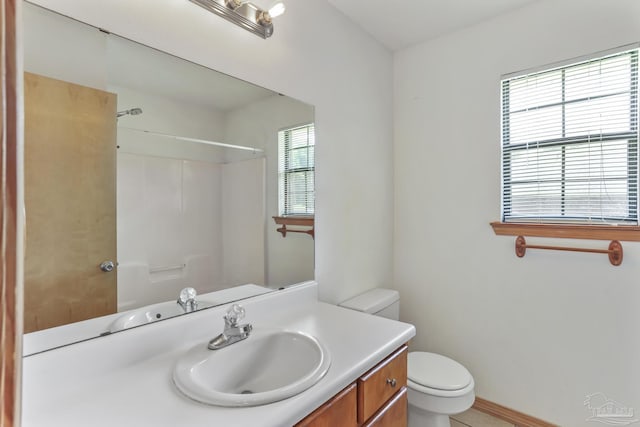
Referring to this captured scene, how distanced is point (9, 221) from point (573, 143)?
2.20m

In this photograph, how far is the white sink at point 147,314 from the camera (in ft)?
3.27

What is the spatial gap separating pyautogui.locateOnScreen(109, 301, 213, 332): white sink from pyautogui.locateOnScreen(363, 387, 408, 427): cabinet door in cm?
75

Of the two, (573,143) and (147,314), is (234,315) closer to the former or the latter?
(147,314)

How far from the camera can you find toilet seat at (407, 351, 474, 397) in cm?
150

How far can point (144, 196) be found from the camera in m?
1.06

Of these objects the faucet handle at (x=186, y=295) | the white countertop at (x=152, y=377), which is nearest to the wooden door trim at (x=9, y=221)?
the white countertop at (x=152, y=377)

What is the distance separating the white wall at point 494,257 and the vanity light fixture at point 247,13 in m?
1.26

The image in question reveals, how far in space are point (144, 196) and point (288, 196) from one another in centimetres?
67

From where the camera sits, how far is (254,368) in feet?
3.60

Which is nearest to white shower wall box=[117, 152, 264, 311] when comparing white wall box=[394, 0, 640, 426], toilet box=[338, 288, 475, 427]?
toilet box=[338, 288, 475, 427]

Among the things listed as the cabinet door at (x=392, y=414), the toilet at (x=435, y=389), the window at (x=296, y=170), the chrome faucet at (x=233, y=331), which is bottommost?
the toilet at (x=435, y=389)

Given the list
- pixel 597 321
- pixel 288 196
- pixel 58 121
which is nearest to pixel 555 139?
pixel 597 321

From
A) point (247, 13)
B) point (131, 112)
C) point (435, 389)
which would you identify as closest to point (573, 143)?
point (435, 389)

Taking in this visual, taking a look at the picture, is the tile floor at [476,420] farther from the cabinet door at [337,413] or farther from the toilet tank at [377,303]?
the cabinet door at [337,413]
